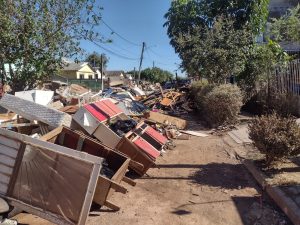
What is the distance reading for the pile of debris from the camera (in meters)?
4.54

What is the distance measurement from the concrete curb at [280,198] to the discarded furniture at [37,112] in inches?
153

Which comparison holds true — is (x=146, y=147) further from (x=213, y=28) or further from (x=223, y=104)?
(x=213, y=28)

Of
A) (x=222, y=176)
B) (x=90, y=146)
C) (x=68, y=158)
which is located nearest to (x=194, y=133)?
(x=222, y=176)

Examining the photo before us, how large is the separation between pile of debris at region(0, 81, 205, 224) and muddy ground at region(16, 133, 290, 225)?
1.06ft

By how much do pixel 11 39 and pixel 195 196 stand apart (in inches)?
314

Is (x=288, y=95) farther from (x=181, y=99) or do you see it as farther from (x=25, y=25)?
(x=25, y=25)

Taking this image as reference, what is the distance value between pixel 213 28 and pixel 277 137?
10055mm

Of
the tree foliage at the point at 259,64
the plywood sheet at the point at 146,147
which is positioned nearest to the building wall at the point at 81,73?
the tree foliage at the point at 259,64

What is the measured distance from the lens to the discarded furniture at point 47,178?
14.7 feet

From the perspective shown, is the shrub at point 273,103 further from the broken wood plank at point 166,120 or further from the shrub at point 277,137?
the shrub at point 277,137

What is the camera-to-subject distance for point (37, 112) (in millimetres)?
7645

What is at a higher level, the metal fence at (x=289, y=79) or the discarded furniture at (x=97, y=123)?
the metal fence at (x=289, y=79)

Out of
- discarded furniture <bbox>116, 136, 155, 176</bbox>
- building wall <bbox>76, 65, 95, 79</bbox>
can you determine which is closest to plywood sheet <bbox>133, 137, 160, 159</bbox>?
discarded furniture <bbox>116, 136, 155, 176</bbox>

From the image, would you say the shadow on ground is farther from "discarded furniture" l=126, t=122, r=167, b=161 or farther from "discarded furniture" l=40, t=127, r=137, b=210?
"discarded furniture" l=40, t=127, r=137, b=210
